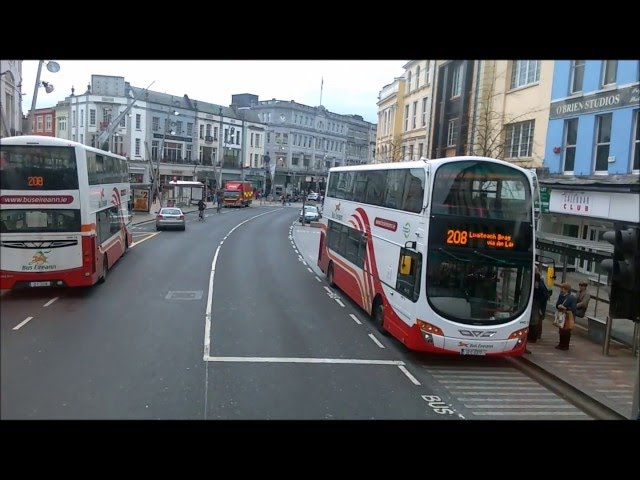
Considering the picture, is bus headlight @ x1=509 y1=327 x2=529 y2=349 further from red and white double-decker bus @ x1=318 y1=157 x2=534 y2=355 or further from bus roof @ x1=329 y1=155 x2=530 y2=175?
bus roof @ x1=329 y1=155 x2=530 y2=175

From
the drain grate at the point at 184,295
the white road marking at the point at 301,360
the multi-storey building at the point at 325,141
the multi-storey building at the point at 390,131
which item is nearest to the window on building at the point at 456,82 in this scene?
the multi-storey building at the point at 390,131

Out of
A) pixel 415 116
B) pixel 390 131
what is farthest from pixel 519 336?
pixel 390 131

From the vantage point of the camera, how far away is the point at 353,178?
13.9m

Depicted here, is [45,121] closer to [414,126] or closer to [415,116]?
[415,116]

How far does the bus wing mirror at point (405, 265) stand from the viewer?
9297 millimetres

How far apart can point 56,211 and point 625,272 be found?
8.22 metres

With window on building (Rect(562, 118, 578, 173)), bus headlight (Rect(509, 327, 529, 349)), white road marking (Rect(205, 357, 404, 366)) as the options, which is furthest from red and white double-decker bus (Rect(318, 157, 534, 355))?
window on building (Rect(562, 118, 578, 173))

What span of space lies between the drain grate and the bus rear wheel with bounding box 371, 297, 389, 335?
4196 mm

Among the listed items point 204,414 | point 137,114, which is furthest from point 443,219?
point 137,114

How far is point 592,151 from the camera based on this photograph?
886 cm

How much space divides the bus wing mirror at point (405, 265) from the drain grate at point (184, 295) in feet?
17.7

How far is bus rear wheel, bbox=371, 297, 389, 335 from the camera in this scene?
10776 millimetres
